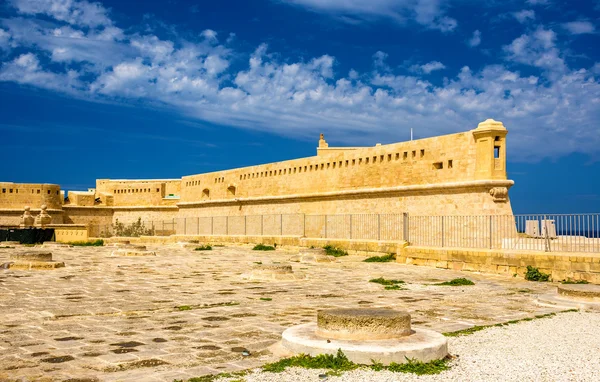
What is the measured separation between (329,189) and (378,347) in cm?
2038

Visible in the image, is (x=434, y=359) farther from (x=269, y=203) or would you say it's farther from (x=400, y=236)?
(x=269, y=203)

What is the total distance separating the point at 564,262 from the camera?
1109 centimetres

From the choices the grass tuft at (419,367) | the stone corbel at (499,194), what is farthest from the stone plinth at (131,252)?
the grass tuft at (419,367)

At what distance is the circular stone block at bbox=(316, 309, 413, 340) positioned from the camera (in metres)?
4.59

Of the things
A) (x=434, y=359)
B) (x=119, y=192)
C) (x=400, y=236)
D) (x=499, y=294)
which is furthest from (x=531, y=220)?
(x=119, y=192)

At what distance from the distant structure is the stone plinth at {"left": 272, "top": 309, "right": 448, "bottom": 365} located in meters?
13.9

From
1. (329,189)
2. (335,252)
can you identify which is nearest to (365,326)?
(335,252)

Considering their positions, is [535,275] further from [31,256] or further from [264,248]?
[264,248]

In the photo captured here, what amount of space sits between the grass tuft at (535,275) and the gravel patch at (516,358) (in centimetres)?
560

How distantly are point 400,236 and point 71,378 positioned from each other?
16.6m

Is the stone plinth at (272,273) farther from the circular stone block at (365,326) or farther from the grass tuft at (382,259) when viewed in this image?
the circular stone block at (365,326)

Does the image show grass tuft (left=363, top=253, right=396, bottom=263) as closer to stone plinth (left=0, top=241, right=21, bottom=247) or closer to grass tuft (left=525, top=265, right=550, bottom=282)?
grass tuft (left=525, top=265, right=550, bottom=282)

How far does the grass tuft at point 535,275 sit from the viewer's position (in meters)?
11.3

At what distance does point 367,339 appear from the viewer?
180 inches
